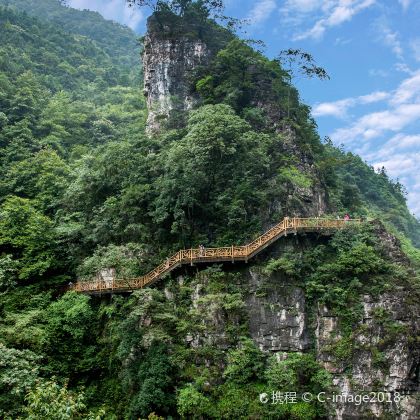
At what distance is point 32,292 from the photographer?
24.2 m

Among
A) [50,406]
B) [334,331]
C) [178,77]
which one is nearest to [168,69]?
[178,77]

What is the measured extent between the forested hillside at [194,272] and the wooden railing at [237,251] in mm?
621

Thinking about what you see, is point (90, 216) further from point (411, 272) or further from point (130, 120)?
point (130, 120)

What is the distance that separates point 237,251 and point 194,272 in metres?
2.48

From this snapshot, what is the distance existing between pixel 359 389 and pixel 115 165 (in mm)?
18546

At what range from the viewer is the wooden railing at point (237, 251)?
2230 cm

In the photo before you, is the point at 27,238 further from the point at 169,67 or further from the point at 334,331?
the point at 169,67

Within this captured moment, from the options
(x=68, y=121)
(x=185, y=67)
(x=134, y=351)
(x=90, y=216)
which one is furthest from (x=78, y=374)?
(x=68, y=121)

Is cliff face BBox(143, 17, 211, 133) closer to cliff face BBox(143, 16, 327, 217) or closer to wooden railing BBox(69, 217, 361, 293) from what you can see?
cliff face BBox(143, 16, 327, 217)

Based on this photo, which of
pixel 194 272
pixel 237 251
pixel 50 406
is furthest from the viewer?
pixel 194 272

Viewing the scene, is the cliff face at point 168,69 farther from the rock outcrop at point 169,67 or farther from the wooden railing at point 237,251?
the wooden railing at point 237,251

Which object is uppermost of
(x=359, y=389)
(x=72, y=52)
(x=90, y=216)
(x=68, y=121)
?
(x=72, y=52)

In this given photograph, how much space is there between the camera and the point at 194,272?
22.9 metres

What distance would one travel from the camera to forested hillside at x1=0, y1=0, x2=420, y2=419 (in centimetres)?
1914
